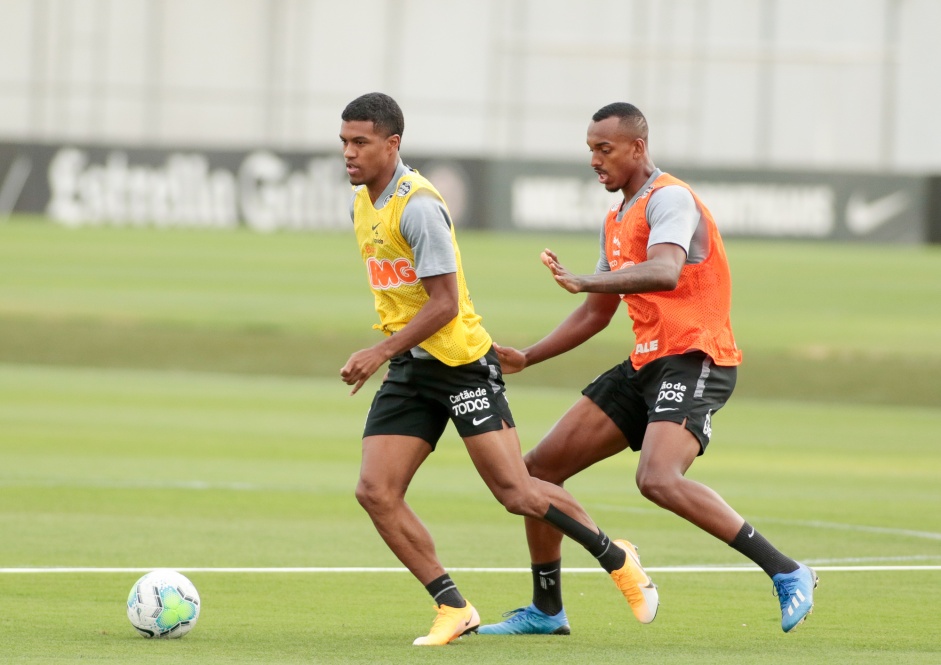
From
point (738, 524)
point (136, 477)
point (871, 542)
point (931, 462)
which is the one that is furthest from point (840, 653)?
A: point (931, 462)

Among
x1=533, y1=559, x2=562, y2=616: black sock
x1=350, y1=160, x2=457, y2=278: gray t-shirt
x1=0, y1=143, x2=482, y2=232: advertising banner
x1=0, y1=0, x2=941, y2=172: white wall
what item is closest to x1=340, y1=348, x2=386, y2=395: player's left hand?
x1=350, y1=160, x2=457, y2=278: gray t-shirt

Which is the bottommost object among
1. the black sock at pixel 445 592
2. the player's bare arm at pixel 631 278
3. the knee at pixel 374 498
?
the black sock at pixel 445 592

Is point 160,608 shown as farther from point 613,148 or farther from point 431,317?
point 613,148

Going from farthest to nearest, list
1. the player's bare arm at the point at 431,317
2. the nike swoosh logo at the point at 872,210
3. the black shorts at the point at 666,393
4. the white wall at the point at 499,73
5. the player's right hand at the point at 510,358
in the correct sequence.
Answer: the white wall at the point at 499,73 → the nike swoosh logo at the point at 872,210 → the player's right hand at the point at 510,358 → the black shorts at the point at 666,393 → the player's bare arm at the point at 431,317

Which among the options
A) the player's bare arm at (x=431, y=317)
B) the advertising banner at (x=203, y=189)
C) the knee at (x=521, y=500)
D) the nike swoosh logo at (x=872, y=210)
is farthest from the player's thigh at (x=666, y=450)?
the nike swoosh logo at (x=872, y=210)

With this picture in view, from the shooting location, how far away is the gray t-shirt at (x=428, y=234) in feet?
24.7

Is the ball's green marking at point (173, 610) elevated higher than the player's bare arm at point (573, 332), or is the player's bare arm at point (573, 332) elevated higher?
the player's bare arm at point (573, 332)

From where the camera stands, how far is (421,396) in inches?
311

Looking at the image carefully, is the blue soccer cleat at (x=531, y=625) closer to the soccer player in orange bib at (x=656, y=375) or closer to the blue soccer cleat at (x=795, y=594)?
the soccer player in orange bib at (x=656, y=375)

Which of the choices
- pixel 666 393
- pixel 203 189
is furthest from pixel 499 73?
pixel 666 393

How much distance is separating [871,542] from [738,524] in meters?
3.70

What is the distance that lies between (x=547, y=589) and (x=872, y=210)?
36734 millimetres

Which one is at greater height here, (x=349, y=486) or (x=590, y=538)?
(x=590, y=538)

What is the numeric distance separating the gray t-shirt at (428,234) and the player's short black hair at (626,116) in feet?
3.21
